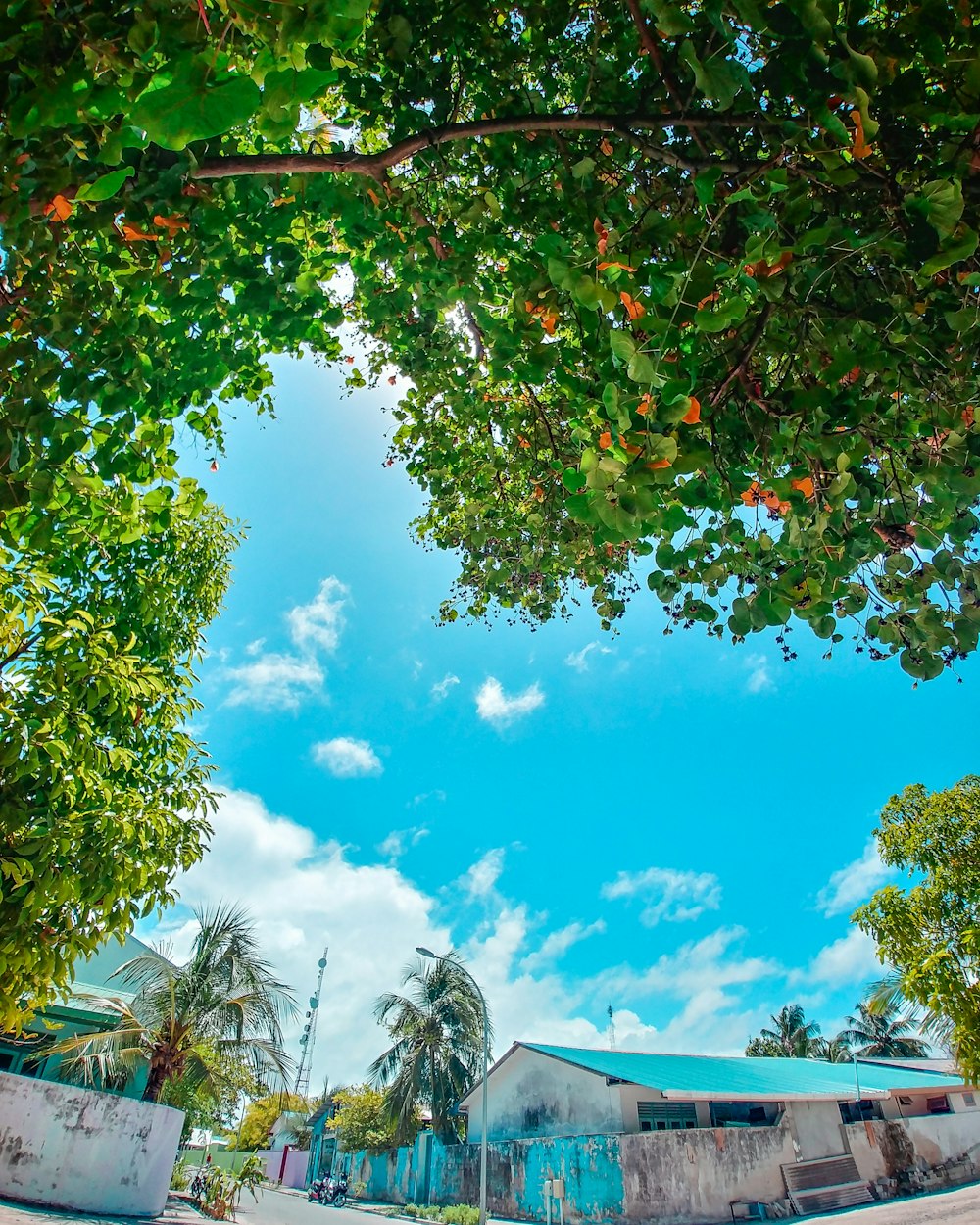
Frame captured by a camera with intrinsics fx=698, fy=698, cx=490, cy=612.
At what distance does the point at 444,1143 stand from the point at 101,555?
91.1ft

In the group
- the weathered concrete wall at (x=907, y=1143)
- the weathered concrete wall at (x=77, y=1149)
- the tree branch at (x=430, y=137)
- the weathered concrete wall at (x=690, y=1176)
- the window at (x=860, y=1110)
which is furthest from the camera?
the window at (x=860, y=1110)

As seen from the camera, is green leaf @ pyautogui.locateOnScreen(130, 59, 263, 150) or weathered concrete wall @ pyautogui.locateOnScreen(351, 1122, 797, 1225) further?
weathered concrete wall @ pyautogui.locateOnScreen(351, 1122, 797, 1225)

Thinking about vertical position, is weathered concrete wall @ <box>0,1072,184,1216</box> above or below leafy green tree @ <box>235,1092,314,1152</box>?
below

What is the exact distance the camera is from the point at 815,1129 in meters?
19.8

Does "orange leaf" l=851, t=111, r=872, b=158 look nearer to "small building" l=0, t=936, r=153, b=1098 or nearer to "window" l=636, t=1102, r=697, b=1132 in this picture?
"small building" l=0, t=936, r=153, b=1098

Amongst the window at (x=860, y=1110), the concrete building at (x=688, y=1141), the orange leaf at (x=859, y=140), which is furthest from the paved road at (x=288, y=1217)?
the orange leaf at (x=859, y=140)

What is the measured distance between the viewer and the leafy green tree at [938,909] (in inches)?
339

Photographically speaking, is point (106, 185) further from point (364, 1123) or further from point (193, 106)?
point (364, 1123)

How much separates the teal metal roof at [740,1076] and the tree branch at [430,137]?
20.7 m

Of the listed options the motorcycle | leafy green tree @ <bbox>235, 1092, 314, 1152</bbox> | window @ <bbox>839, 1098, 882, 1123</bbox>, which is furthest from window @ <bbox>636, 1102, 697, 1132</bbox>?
leafy green tree @ <bbox>235, 1092, 314, 1152</bbox>

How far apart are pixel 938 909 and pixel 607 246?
1065cm

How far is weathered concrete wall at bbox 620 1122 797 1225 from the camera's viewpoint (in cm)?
1559

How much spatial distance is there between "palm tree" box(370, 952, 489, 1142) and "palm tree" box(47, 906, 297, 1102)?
8.73 meters

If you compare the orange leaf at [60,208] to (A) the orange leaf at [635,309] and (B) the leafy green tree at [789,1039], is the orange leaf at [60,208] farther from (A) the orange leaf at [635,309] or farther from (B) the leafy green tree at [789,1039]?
(B) the leafy green tree at [789,1039]
